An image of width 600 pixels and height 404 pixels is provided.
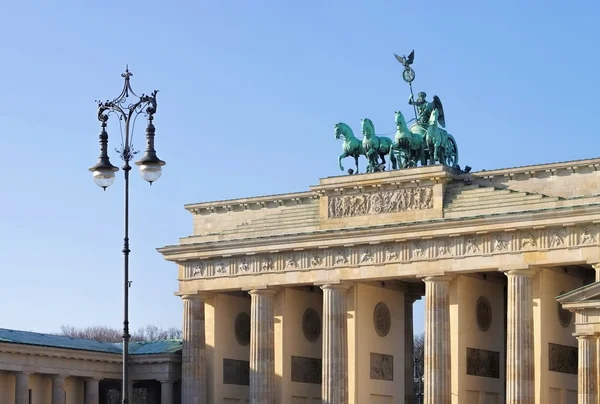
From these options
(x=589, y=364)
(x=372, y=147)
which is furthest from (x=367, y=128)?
(x=589, y=364)

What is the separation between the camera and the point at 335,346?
2874 inches

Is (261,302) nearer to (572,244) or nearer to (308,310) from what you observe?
(308,310)

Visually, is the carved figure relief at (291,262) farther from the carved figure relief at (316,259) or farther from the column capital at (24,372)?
the column capital at (24,372)

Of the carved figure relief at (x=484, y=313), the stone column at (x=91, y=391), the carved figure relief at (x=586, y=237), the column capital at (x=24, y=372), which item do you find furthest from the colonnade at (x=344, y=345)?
the column capital at (x=24, y=372)

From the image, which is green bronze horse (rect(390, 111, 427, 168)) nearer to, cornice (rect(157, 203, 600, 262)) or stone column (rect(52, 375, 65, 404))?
cornice (rect(157, 203, 600, 262))

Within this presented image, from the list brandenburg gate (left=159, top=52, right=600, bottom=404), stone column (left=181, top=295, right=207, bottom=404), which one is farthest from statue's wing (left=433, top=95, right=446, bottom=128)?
stone column (left=181, top=295, right=207, bottom=404)

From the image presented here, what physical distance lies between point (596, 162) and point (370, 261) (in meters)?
12.3

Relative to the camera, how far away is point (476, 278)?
71.4 metres

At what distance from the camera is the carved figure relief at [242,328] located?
80500mm

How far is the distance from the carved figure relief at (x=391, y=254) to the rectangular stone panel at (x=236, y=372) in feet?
43.0

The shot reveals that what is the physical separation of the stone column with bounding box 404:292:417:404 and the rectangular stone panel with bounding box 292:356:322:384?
4.68 m

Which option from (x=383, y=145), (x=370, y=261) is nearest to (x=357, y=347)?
(x=370, y=261)

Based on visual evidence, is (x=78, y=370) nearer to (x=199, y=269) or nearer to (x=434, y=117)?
(x=199, y=269)

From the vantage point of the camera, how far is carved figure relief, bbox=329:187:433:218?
2795 inches
